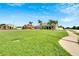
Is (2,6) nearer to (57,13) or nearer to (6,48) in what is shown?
(6,48)

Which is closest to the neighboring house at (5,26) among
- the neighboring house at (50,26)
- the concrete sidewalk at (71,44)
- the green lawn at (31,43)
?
the green lawn at (31,43)

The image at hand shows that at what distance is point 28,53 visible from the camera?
2859 millimetres

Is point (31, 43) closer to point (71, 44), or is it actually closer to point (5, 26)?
point (5, 26)

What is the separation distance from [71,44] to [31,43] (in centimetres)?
58

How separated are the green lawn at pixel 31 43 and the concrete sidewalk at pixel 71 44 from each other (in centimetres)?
6

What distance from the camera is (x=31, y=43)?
2.95 m

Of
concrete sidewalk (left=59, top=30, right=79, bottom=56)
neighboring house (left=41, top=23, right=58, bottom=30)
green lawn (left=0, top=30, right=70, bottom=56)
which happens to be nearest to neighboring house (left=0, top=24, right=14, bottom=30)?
green lawn (left=0, top=30, right=70, bottom=56)

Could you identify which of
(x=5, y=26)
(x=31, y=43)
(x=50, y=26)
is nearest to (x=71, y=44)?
(x=50, y=26)

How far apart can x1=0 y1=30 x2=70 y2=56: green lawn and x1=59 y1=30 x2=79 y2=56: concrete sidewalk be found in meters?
0.06

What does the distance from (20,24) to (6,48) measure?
405mm

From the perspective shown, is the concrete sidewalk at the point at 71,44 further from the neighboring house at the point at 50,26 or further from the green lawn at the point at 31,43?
the neighboring house at the point at 50,26

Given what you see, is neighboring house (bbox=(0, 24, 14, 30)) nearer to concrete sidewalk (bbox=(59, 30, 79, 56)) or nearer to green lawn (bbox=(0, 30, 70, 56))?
green lawn (bbox=(0, 30, 70, 56))

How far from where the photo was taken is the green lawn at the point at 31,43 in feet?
9.39

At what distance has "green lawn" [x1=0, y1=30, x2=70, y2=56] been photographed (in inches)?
113
